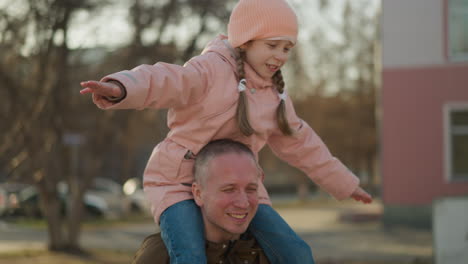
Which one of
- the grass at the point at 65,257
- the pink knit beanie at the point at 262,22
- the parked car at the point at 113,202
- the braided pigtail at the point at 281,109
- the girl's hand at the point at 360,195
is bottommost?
the parked car at the point at 113,202

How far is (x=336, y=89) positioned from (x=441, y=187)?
557 inches

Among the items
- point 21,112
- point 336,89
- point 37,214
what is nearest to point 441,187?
point 21,112

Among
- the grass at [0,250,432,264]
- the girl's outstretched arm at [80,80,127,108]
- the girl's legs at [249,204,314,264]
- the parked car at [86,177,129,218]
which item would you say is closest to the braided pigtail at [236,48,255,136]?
the girl's legs at [249,204,314,264]

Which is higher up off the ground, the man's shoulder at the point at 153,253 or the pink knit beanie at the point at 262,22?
the pink knit beanie at the point at 262,22

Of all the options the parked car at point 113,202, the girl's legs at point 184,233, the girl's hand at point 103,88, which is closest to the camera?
the girl's hand at point 103,88

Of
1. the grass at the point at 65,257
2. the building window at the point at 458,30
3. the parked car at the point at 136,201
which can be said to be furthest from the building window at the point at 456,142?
the parked car at the point at 136,201

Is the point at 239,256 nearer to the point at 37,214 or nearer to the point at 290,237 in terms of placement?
the point at 290,237

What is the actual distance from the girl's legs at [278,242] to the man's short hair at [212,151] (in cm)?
38

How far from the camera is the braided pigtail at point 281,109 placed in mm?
3637

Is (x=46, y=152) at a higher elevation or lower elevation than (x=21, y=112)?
lower

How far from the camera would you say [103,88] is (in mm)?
2939

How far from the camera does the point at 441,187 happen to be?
60.8 feet

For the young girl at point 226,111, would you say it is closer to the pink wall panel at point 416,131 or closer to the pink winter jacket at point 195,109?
the pink winter jacket at point 195,109

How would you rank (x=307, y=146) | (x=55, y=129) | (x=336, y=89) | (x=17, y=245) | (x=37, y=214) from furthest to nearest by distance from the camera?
(x=336, y=89)
(x=37, y=214)
(x=17, y=245)
(x=55, y=129)
(x=307, y=146)
